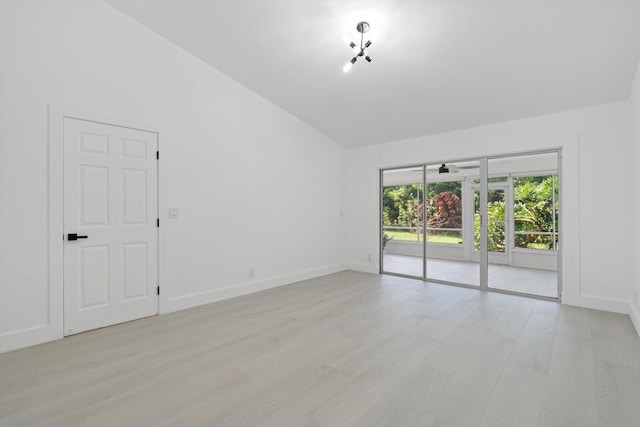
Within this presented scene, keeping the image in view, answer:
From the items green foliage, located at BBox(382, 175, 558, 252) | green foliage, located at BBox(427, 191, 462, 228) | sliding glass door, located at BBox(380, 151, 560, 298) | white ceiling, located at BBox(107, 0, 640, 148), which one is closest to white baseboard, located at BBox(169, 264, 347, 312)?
sliding glass door, located at BBox(380, 151, 560, 298)

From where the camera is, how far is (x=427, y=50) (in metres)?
3.38

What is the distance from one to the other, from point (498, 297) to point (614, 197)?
1.88m

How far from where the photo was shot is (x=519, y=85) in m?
3.67

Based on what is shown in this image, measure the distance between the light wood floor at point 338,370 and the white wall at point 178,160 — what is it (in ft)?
2.20

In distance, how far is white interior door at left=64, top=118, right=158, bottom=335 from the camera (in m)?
3.10

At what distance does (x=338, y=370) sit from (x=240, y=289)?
2523mm

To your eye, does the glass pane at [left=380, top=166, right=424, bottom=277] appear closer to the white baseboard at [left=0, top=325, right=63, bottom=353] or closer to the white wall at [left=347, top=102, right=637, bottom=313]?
the white wall at [left=347, top=102, right=637, bottom=313]

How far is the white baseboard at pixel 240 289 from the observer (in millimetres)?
3859

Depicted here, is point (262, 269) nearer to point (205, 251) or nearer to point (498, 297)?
point (205, 251)

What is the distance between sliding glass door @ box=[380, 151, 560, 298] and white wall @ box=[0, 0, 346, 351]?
1.48 m

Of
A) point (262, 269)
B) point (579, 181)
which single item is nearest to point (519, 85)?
point (579, 181)

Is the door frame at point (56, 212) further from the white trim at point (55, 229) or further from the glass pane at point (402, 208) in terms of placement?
the glass pane at point (402, 208)

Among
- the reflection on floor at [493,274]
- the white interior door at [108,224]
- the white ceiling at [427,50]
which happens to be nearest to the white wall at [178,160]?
the white interior door at [108,224]

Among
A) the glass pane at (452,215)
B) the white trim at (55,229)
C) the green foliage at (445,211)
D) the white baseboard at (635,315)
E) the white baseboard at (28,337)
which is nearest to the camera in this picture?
the white baseboard at (28,337)
